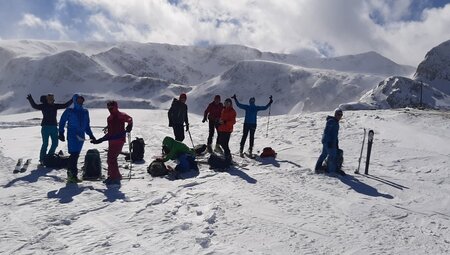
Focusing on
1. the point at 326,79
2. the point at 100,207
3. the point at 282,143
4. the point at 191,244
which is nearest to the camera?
the point at 191,244

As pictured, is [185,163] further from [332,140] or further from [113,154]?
[332,140]

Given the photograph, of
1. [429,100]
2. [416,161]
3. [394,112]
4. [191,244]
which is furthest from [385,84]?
[191,244]

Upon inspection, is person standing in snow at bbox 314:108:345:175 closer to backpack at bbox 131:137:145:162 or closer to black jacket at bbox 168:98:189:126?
black jacket at bbox 168:98:189:126

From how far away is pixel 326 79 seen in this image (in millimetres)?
192875

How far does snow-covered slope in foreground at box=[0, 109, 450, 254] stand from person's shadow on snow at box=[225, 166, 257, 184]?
0.06m

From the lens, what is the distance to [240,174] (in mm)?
11758

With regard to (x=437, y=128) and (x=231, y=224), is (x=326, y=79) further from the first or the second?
(x=231, y=224)

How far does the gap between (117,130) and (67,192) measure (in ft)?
6.22

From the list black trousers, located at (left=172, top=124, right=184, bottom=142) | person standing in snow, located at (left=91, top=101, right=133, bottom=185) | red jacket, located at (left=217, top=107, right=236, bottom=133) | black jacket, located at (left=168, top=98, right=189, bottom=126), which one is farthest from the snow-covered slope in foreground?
black jacket, located at (left=168, top=98, right=189, bottom=126)

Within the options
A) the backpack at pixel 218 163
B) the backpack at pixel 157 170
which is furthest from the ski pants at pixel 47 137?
the backpack at pixel 218 163

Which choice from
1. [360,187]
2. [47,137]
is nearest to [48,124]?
[47,137]

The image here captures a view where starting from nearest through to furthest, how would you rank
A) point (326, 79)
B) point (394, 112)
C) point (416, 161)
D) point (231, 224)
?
point (231, 224) < point (416, 161) < point (394, 112) < point (326, 79)

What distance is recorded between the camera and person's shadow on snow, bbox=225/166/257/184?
36.2ft

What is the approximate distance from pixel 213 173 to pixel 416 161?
6.90 meters
